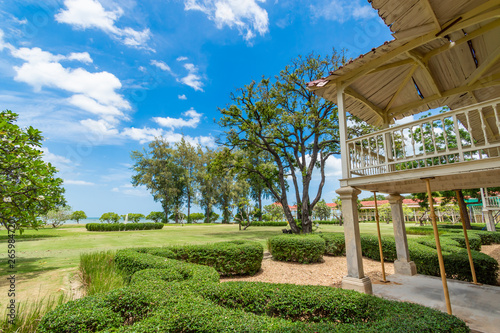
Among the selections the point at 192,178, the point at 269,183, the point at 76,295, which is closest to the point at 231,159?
the point at 269,183

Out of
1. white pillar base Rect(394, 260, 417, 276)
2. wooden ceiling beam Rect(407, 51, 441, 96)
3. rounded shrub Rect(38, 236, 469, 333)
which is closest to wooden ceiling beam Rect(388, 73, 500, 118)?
wooden ceiling beam Rect(407, 51, 441, 96)

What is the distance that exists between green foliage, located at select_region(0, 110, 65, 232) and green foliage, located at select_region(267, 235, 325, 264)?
25.5ft

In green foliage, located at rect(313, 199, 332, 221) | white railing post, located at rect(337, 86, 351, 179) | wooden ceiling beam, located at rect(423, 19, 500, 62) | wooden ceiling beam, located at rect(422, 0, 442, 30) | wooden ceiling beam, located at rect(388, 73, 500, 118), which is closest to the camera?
wooden ceiling beam, located at rect(422, 0, 442, 30)

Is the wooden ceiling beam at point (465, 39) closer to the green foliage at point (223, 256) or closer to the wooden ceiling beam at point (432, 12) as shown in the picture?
the wooden ceiling beam at point (432, 12)

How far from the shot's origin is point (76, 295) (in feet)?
16.8

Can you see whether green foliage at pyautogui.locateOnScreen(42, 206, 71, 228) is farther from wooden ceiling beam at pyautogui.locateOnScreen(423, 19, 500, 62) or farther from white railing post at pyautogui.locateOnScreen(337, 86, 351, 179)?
wooden ceiling beam at pyautogui.locateOnScreen(423, 19, 500, 62)

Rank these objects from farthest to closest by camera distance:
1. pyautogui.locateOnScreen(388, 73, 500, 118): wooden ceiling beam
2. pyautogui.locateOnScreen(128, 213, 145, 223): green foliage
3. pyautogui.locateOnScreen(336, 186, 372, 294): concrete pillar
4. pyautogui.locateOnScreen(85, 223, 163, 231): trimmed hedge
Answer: pyautogui.locateOnScreen(128, 213, 145, 223): green foliage < pyautogui.locateOnScreen(85, 223, 163, 231): trimmed hedge < pyautogui.locateOnScreen(388, 73, 500, 118): wooden ceiling beam < pyautogui.locateOnScreen(336, 186, 372, 294): concrete pillar

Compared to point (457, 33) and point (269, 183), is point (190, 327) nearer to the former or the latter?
point (457, 33)

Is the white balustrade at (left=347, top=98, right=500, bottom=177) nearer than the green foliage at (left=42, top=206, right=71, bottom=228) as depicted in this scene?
Yes

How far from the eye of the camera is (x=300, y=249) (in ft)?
28.4

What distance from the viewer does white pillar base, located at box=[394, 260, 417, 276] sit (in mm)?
6660

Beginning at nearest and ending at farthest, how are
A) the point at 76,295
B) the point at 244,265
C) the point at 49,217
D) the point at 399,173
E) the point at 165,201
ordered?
the point at 399,173
the point at 76,295
the point at 244,265
the point at 49,217
the point at 165,201

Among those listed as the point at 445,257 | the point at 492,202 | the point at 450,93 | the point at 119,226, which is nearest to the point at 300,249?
the point at 445,257

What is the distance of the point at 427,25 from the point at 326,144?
1243cm
